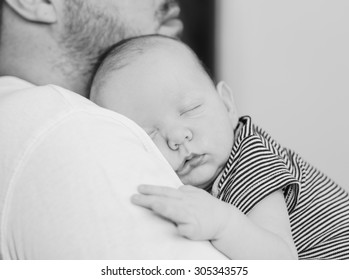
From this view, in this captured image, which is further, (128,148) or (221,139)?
(221,139)

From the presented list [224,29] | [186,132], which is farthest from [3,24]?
[224,29]

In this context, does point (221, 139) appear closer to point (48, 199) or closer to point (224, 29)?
point (48, 199)

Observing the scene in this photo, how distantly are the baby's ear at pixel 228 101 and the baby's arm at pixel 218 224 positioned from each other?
0.27 metres

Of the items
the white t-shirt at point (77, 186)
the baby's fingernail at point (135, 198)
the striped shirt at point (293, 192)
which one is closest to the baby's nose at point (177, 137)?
the striped shirt at point (293, 192)

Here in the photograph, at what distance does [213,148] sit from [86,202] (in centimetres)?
41

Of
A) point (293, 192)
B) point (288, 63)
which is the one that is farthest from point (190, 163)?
point (288, 63)

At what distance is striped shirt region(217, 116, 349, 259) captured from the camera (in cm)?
102

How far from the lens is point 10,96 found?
2.86 ft

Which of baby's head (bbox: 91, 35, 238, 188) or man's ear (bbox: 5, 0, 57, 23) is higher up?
man's ear (bbox: 5, 0, 57, 23)

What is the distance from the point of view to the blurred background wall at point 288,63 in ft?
7.62

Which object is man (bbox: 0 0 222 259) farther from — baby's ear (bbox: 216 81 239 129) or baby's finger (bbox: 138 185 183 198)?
baby's ear (bbox: 216 81 239 129)

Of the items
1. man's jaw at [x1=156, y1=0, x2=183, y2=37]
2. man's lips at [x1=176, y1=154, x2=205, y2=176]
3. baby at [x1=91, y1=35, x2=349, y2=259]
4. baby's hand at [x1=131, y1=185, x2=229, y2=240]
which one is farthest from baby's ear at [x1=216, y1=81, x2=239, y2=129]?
baby's hand at [x1=131, y1=185, x2=229, y2=240]

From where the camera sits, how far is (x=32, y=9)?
115 cm
